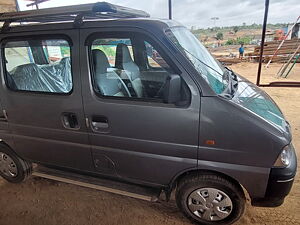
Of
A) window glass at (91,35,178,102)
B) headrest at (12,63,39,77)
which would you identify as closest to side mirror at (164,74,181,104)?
window glass at (91,35,178,102)

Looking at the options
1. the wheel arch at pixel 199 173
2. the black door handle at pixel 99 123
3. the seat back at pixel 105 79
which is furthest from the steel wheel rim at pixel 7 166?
the wheel arch at pixel 199 173

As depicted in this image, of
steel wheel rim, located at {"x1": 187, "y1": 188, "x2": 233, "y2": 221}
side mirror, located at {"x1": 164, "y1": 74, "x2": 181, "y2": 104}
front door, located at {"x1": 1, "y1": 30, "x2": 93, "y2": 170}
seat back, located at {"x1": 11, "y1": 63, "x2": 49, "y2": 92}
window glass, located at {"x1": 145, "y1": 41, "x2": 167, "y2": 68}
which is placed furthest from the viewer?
seat back, located at {"x1": 11, "y1": 63, "x2": 49, "y2": 92}

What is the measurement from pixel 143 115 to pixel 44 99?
1.08 metres

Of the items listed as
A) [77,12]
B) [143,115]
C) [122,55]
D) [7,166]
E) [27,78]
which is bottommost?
[7,166]

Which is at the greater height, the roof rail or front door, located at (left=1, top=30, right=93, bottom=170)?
the roof rail

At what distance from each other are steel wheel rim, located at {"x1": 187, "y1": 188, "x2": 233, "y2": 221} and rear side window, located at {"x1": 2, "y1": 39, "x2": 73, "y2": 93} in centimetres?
161

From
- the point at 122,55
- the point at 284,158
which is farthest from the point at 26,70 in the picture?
the point at 284,158

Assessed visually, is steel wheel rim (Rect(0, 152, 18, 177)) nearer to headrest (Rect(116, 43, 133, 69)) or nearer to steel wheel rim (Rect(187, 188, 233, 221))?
headrest (Rect(116, 43, 133, 69))

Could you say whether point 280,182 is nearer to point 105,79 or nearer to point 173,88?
point 173,88

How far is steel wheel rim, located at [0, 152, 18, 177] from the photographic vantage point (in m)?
2.84

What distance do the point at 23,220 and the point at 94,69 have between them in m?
1.78

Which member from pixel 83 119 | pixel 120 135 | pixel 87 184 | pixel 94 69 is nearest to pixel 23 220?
pixel 87 184

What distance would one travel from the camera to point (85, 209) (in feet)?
8.05

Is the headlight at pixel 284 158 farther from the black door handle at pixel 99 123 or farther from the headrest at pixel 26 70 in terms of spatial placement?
the headrest at pixel 26 70
